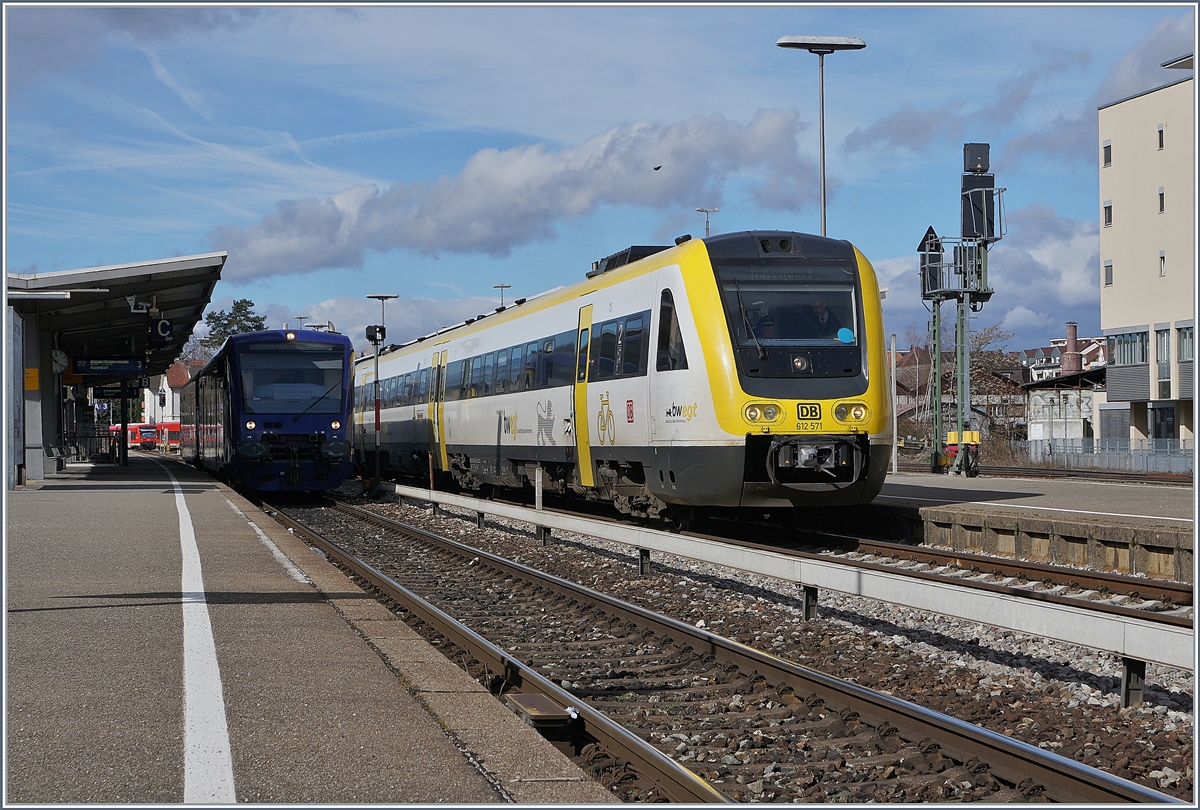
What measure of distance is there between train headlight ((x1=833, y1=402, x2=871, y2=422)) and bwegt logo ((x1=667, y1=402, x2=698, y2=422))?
153 centimetres

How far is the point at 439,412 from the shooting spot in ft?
84.6

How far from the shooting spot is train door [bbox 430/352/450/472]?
2538 centimetres

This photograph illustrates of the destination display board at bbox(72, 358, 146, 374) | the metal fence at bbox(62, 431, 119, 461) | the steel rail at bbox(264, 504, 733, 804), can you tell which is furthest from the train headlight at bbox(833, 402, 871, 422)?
the metal fence at bbox(62, 431, 119, 461)

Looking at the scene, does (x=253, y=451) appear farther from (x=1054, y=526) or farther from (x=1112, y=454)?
(x=1112, y=454)

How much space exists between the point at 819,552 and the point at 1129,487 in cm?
1309

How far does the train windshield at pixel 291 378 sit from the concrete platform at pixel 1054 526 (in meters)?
10.7

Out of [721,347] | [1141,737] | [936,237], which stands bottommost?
[1141,737]

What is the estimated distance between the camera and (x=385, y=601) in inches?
435

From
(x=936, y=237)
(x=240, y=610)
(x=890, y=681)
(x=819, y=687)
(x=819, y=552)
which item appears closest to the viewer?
(x=819, y=687)

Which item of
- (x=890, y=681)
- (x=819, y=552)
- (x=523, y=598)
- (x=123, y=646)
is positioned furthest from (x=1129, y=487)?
(x=123, y=646)

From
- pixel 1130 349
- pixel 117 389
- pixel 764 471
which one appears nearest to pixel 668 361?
pixel 764 471

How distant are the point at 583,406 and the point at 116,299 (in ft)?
54.6

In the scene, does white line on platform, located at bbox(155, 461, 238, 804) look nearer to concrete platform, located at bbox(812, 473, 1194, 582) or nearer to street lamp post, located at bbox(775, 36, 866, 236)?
concrete platform, located at bbox(812, 473, 1194, 582)

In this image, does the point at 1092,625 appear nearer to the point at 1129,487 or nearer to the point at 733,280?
the point at 733,280
